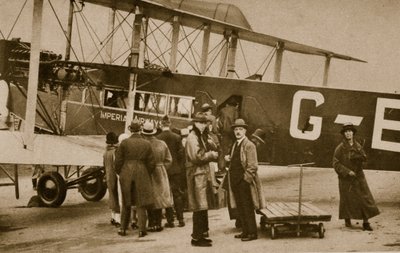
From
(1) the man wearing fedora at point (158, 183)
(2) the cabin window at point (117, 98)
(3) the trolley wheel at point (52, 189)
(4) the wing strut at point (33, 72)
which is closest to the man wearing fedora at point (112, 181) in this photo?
(1) the man wearing fedora at point (158, 183)

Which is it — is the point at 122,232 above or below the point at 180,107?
below

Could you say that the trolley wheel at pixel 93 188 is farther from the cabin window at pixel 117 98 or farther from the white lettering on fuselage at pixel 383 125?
the white lettering on fuselage at pixel 383 125

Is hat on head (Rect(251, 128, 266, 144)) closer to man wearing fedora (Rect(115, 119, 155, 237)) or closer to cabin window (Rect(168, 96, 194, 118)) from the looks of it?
cabin window (Rect(168, 96, 194, 118))

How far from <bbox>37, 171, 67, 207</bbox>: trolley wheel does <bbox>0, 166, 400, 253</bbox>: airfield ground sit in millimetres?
196

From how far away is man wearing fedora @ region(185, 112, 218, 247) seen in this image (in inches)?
194

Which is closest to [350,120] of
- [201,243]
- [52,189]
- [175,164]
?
[175,164]

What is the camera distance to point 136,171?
536 cm

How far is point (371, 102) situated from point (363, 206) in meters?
1.64

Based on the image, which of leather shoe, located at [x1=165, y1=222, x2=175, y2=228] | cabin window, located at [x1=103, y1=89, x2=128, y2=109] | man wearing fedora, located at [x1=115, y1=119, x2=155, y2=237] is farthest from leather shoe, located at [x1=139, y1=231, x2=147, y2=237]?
cabin window, located at [x1=103, y1=89, x2=128, y2=109]

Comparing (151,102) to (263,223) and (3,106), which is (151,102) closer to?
(3,106)

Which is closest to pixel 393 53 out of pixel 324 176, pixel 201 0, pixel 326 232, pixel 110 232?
pixel 326 232

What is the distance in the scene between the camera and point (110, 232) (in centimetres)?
557

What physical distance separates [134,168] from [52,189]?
226 centimetres

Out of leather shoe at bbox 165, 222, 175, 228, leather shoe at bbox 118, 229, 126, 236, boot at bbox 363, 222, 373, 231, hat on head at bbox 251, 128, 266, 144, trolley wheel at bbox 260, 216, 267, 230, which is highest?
hat on head at bbox 251, 128, 266, 144
